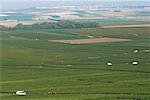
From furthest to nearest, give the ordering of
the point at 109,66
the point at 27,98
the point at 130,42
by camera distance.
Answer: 1. the point at 130,42
2. the point at 109,66
3. the point at 27,98

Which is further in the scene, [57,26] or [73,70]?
[57,26]

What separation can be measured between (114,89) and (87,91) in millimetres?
2158

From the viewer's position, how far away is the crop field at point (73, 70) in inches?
1462

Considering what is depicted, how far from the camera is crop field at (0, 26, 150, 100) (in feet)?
122

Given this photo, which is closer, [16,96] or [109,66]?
[16,96]

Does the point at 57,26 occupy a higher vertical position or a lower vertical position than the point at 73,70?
higher

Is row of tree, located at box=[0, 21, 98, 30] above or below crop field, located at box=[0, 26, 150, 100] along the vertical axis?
above

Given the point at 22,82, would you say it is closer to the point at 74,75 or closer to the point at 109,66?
the point at 74,75

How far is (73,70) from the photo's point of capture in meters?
49.3

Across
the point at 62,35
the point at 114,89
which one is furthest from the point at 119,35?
the point at 114,89

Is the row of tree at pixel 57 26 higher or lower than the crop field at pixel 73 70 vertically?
higher

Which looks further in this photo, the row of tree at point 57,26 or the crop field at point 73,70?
the row of tree at point 57,26

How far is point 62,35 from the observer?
8875cm

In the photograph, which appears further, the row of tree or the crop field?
the row of tree
